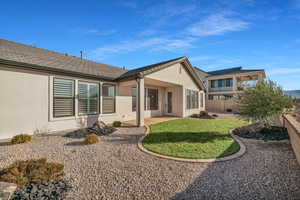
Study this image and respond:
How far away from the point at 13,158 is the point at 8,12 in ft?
26.5

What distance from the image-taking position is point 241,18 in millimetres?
7461

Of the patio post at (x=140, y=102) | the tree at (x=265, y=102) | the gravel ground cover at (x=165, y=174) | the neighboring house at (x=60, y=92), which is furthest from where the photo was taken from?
the patio post at (x=140, y=102)

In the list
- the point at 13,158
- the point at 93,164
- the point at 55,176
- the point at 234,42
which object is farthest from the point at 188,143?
the point at 234,42

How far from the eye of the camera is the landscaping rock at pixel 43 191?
2.32 metres

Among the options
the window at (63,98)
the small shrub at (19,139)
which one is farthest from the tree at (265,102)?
the small shrub at (19,139)

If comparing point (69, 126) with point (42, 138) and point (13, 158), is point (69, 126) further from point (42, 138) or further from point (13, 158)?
point (13, 158)

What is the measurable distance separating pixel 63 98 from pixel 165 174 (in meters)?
7.06

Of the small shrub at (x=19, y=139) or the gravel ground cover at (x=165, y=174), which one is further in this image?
the small shrub at (x=19, y=139)

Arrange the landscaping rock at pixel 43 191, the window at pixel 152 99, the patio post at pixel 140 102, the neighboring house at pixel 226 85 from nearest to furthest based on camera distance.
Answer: the landscaping rock at pixel 43 191 < the patio post at pixel 140 102 < the window at pixel 152 99 < the neighboring house at pixel 226 85

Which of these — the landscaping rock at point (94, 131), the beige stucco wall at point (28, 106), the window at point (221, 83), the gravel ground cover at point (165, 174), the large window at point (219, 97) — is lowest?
the gravel ground cover at point (165, 174)

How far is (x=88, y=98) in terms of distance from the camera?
8500 mm

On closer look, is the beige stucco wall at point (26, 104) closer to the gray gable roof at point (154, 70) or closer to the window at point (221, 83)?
the gray gable roof at point (154, 70)

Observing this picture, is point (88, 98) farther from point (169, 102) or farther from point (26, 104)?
point (169, 102)

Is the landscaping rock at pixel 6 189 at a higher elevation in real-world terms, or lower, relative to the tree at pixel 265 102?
lower
